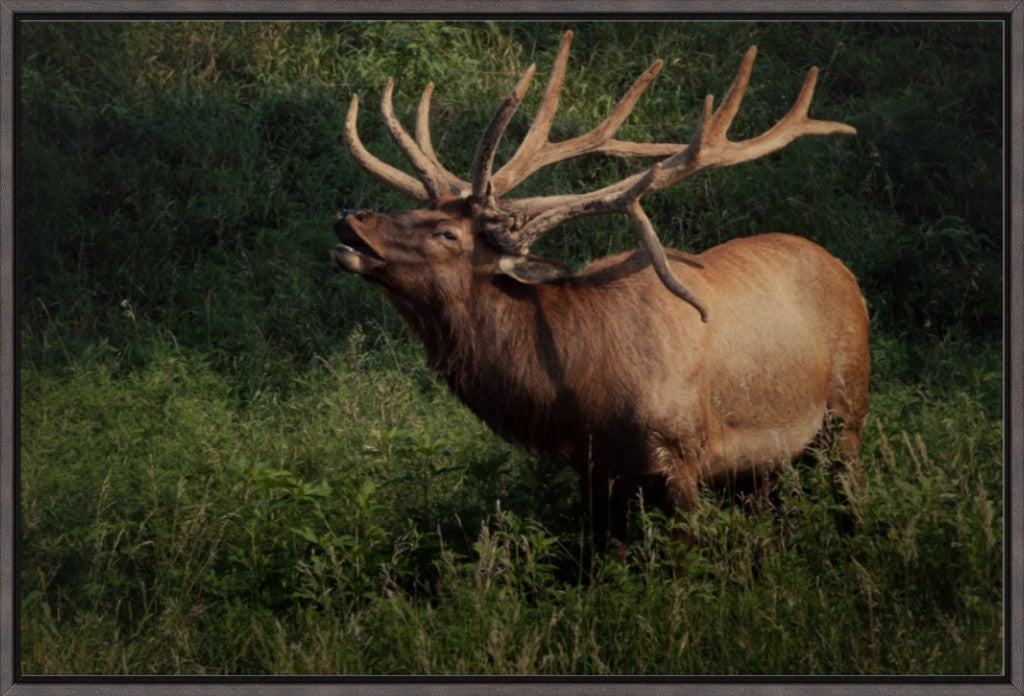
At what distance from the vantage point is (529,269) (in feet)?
23.7

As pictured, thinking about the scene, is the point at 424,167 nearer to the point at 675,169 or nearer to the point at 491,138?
the point at 491,138

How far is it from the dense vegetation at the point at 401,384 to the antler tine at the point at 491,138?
133 centimetres

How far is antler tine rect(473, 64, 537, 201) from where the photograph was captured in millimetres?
6926

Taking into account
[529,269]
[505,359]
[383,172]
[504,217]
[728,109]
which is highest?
[728,109]

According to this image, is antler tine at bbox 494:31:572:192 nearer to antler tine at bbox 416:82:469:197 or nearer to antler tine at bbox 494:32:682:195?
antler tine at bbox 494:32:682:195

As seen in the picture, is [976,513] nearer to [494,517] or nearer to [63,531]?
[494,517]

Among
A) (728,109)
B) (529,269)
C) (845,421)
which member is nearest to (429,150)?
(529,269)

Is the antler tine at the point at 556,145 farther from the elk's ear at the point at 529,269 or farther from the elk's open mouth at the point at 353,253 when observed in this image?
the elk's open mouth at the point at 353,253

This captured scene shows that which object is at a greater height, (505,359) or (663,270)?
(663,270)

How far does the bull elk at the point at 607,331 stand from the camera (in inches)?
278

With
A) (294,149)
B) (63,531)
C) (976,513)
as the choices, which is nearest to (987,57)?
(294,149)

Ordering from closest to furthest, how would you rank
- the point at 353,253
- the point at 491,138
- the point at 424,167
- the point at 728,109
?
1. the point at 353,253
2. the point at 491,138
3. the point at 728,109
4. the point at 424,167

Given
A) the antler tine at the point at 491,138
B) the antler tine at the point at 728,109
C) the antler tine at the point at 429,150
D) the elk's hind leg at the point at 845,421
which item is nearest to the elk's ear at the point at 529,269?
the antler tine at the point at 491,138

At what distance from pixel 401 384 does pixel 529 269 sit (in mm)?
2073
